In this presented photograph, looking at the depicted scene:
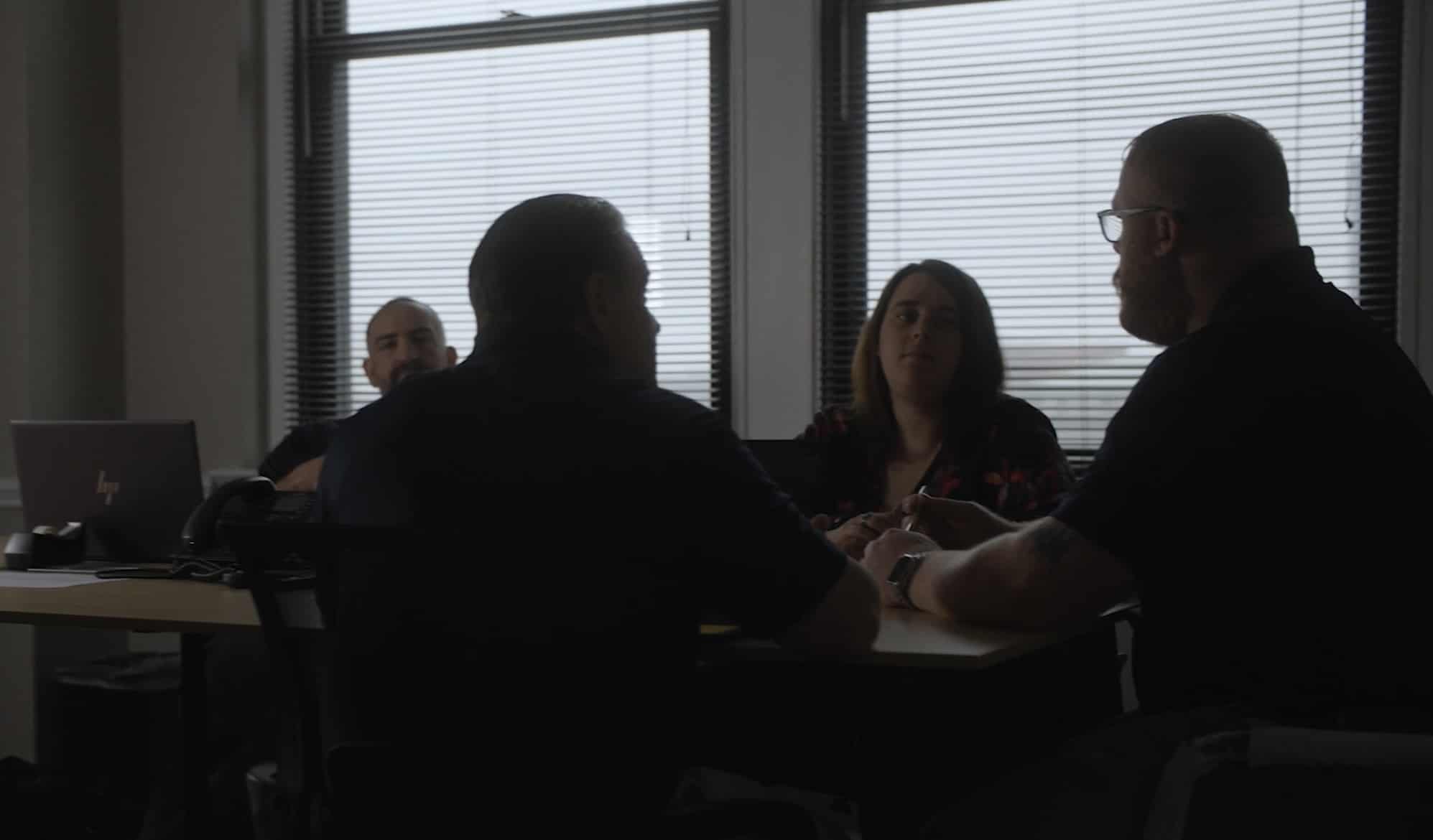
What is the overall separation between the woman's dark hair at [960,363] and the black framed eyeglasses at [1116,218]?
94cm

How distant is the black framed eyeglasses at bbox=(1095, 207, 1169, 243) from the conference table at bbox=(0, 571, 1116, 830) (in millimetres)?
539

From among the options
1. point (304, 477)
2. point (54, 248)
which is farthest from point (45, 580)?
point (54, 248)

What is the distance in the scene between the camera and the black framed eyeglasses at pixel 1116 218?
1.69 meters

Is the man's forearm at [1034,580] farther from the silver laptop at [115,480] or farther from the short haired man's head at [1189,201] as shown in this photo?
the silver laptop at [115,480]

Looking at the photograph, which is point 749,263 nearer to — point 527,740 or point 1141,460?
point 1141,460

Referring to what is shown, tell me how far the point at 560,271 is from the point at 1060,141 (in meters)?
2.38

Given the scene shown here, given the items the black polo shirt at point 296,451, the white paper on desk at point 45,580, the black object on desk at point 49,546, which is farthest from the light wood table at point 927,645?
the black polo shirt at point 296,451

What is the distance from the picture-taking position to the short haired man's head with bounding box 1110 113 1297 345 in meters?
1.63

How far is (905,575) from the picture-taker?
1.85 metres

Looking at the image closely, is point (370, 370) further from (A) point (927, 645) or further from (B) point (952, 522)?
(A) point (927, 645)

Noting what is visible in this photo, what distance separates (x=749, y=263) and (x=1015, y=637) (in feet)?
7.12

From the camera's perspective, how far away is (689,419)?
51.4 inches

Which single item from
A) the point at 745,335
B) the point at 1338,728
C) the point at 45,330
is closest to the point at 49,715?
the point at 45,330

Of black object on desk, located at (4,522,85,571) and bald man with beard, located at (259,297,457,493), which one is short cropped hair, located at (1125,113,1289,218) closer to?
black object on desk, located at (4,522,85,571)
